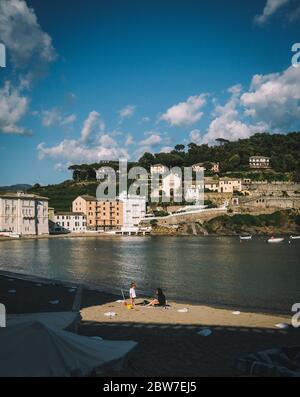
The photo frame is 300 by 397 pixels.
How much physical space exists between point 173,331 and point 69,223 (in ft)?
323

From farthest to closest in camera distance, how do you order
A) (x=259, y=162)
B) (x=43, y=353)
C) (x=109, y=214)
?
(x=259, y=162)
(x=109, y=214)
(x=43, y=353)

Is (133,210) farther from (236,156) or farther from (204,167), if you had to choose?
(236,156)

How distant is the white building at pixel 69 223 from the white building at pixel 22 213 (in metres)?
6.09

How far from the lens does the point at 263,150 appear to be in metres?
154

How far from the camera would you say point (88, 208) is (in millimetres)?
113812

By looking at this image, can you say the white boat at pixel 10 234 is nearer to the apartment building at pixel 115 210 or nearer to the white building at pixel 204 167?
the apartment building at pixel 115 210

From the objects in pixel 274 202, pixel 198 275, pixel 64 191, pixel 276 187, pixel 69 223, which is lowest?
pixel 198 275

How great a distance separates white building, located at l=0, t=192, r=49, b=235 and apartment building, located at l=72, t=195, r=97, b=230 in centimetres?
1220

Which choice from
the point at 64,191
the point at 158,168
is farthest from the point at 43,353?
the point at 158,168

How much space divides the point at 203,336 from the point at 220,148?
15383cm

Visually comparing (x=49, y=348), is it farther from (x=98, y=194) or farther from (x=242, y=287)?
(x=98, y=194)

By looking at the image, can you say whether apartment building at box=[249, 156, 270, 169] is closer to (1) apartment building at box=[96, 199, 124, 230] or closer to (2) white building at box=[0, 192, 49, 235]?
(1) apartment building at box=[96, 199, 124, 230]

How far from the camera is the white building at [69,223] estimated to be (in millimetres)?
109875
